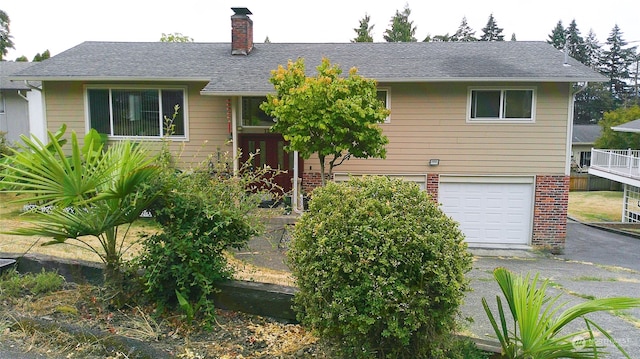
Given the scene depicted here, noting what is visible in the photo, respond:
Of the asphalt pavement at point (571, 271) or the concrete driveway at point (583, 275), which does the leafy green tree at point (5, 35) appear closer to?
the asphalt pavement at point (571, 271)

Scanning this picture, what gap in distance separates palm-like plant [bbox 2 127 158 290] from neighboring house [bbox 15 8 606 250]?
8.87m

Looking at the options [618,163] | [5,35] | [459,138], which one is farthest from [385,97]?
[5,35]

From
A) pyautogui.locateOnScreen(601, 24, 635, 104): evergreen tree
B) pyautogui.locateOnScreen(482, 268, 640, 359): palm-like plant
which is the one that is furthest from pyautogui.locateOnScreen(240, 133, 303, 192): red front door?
pyautogui.locateOnScreen(601, 24, 635, 104): evergreen tree

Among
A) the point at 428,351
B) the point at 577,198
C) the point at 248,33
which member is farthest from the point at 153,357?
the point at 577,198

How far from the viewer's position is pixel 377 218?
3.45 m

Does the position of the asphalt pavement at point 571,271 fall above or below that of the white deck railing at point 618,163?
below

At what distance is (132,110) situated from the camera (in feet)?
44.4

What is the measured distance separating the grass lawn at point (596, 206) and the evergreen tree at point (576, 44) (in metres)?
36.2

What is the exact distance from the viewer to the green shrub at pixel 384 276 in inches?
127

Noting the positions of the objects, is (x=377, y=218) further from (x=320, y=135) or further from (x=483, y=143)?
(x=483, y=143)

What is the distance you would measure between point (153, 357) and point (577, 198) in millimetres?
33389

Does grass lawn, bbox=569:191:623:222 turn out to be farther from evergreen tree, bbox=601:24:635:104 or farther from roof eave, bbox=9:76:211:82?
evergreen tree, bbox=601:24:635:104

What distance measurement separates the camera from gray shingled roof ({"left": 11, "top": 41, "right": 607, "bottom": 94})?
12.8 m

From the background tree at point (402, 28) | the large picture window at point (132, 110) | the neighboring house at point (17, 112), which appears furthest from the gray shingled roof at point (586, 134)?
the neighboring house at point (17, 112)
